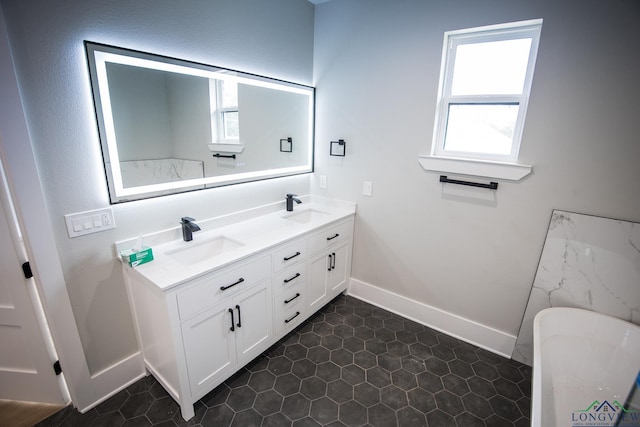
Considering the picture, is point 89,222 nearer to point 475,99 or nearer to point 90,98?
point 90,98

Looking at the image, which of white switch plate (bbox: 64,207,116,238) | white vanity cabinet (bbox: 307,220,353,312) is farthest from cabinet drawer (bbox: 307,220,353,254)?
white switch plate (bbox: 64,207,116,238)

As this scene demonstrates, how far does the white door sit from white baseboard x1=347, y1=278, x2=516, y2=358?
230cm

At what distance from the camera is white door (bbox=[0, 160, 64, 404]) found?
57.3 inches

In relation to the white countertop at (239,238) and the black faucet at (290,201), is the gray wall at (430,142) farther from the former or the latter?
the black faucet at (290,201)

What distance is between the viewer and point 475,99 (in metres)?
2.08

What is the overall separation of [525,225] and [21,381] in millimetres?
3288

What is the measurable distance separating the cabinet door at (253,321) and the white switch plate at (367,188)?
1199mm

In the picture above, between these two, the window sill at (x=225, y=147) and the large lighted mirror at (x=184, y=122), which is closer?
the large lighted mirror at (x=184, y=122)

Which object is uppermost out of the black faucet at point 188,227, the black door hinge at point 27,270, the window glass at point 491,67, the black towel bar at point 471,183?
the window glass at point 491,67

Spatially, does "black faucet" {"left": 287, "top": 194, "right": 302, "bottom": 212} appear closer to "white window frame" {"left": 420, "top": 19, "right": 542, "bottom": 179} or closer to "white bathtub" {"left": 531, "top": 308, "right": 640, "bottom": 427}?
"white window frame" {"left": 420, "top": 19, "right": 542, "bottom": 179}

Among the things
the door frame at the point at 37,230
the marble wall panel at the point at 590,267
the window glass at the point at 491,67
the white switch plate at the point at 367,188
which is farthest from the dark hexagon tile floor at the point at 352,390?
the window glass at the point at 491,67

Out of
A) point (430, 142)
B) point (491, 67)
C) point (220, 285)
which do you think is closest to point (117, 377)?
point (220, 285)

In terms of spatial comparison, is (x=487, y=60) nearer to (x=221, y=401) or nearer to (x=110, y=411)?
(x=221, y=401)

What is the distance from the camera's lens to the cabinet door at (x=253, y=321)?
6.06 ft
